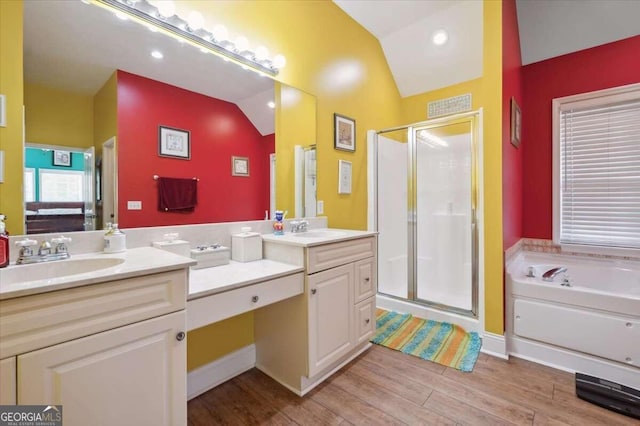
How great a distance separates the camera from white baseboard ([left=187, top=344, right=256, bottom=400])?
1.67 meters

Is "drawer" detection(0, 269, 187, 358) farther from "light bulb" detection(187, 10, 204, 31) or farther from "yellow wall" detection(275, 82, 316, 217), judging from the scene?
"light bulb" detection(187, 10, 204, 31)

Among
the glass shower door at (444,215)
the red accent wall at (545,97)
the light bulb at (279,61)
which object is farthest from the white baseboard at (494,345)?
the light bulb at (279,61)

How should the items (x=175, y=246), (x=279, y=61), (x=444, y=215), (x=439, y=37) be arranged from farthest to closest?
1. (x=444, y=215)
2. (x=439, y=37)
3. (x=279, y=61)
4. (x=175, y=246)

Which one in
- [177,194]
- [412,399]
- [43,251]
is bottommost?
[412,399]

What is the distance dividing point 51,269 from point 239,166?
3.51 ft

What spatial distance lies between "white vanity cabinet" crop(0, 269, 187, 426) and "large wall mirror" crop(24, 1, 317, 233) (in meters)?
0.60

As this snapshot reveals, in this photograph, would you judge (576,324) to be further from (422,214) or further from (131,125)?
(131,125)

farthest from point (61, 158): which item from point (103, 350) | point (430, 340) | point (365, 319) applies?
point (430, 340)

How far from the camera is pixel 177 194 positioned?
1.60 m

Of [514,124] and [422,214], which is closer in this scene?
[514,124]

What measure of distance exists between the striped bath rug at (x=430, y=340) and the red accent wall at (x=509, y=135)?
832 millimetres

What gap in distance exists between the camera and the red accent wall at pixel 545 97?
2.65 meters

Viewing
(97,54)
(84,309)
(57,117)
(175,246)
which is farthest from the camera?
(175,246)

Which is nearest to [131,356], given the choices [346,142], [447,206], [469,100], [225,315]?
[225,315]
